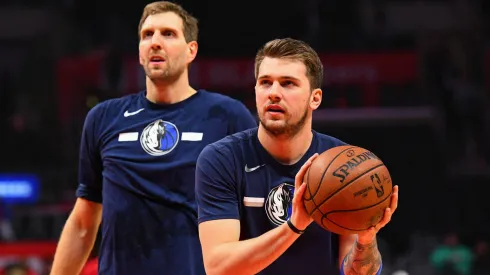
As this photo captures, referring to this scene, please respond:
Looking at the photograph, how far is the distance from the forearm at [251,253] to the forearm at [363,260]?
0.40 m

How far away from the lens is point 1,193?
1370cm

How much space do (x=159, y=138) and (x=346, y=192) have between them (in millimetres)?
1570

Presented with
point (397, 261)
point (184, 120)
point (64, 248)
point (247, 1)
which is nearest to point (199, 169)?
point (184, 120)

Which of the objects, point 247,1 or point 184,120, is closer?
point 184,120

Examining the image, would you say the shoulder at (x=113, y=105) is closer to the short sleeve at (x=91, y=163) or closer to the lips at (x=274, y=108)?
the short sleeve at (x=91, y=163)

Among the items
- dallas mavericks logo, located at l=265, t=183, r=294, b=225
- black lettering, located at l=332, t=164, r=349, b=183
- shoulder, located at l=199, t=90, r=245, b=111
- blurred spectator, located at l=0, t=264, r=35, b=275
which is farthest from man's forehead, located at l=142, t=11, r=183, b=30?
blurred spectator, located at l=0, t=264, r=35, b=275

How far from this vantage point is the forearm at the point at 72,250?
203 inches

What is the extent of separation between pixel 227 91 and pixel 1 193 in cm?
416

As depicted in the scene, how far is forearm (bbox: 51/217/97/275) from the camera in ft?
16.9

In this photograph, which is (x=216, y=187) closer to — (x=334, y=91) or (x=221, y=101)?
(x=221, y=101)

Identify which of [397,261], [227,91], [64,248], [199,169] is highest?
[199,169]

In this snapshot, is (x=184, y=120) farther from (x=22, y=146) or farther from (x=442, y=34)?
(x=442, y=34)

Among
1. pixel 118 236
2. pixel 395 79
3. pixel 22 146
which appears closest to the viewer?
pixel 118 236

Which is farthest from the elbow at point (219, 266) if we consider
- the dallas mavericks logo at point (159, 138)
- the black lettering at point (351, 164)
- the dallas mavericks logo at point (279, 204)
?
the dallas mavericks logo at point (159, 138)
